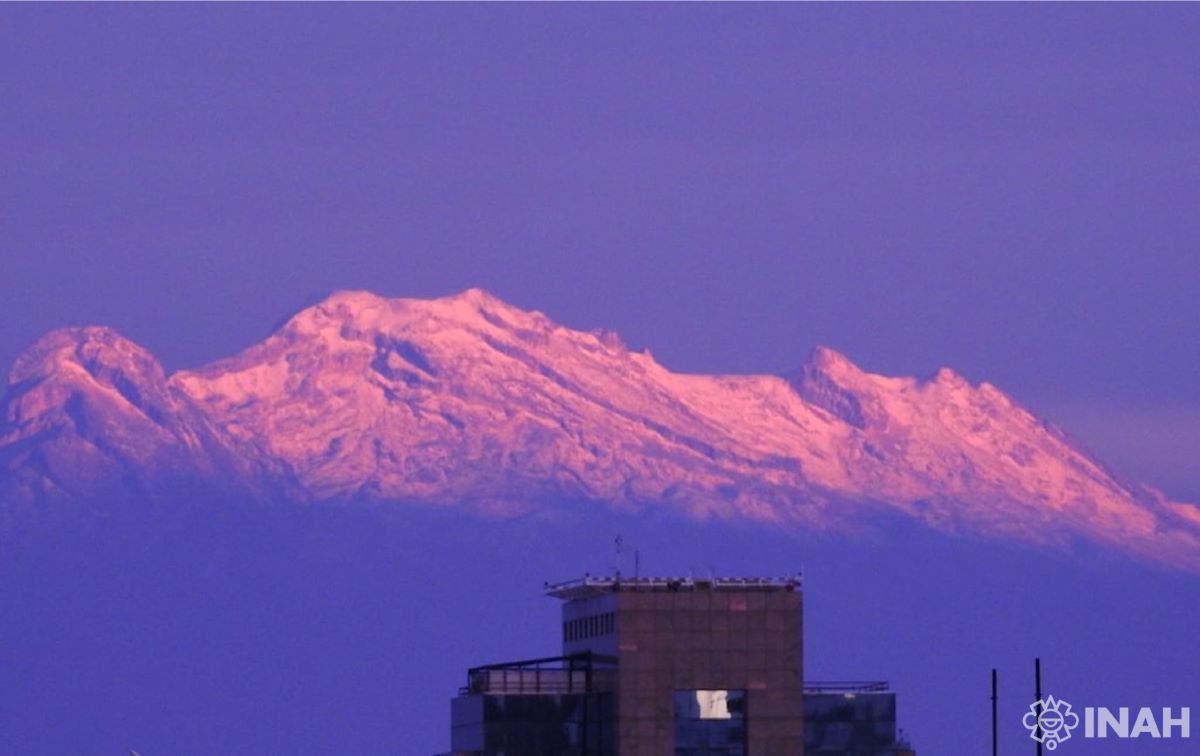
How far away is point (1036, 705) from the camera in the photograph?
191500 mm
